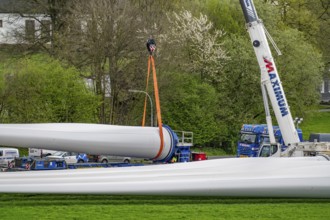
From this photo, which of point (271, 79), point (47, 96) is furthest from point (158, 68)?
point (271, 79)

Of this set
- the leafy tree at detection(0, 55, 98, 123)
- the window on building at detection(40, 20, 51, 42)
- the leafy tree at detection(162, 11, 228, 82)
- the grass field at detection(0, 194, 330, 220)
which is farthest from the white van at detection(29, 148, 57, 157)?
the grass field at detection(0, 194, 330, 220)

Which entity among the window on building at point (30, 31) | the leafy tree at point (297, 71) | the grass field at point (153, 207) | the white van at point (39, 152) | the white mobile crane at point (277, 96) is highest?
the window on building at point (30, 31)

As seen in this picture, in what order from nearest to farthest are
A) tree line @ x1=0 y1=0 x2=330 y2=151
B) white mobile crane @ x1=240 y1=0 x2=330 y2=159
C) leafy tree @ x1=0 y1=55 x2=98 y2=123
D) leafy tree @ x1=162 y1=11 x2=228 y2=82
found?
1. white mobile crane @ x1=240 y1=0 x2=330 y2=159
2. leafy tree @ x1=0 y1=55 x2=98 y2=123
3. tree line @ x1=0 y1=0 x2=330 y2=151
4. leafy tree @ x1=162 y1=11 x2=228 y2=82

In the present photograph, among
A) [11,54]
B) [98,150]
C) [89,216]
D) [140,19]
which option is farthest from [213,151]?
[89,216]

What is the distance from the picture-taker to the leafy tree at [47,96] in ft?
166

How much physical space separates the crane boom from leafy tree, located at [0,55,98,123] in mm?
21234

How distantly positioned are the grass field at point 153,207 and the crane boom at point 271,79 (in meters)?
6.13

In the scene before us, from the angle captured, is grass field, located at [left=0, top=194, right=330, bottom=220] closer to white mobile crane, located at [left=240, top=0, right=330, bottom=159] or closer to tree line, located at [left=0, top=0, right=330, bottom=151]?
white mobile crane, located at [left=240, top=0, right=330, bottom=159]

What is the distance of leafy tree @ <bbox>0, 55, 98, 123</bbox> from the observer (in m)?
50.5

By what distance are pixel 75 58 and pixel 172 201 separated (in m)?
32.1

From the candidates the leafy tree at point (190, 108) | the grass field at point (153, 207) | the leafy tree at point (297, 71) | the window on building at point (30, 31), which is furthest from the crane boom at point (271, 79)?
the window on building at point (30, 31)

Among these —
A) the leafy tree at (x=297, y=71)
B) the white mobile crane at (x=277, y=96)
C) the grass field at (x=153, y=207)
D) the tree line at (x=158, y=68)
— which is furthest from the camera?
the leafy tree at (x=297, y=71)

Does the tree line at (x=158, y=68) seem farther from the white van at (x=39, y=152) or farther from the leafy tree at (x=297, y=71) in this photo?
the white van at (x=39, y=152)

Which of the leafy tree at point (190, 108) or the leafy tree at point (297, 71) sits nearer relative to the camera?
the leafy tree at point (190, 108)
